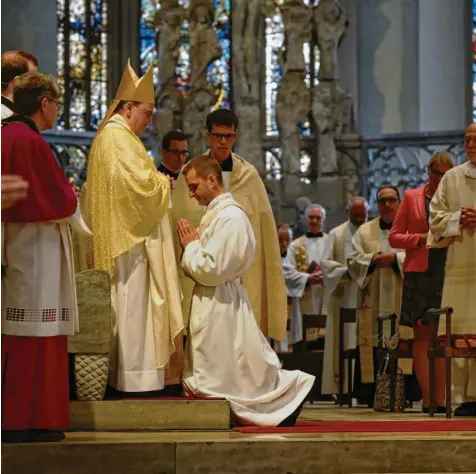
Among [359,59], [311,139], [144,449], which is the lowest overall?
[144,449]

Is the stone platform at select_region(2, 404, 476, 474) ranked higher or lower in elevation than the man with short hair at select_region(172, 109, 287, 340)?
lower

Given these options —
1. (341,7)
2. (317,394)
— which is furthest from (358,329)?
(341,7)

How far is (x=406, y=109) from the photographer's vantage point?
1836 cm

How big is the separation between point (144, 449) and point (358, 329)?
17.4ft

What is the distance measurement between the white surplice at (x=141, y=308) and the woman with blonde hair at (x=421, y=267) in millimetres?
2964

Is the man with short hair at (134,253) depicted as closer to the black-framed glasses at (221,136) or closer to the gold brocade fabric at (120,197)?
the gold brocade fabric at (120,197)

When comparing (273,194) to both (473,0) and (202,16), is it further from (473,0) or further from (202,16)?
(473,0)

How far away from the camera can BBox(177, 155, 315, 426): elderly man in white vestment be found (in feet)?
23.5

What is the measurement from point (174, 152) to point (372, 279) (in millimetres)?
2668

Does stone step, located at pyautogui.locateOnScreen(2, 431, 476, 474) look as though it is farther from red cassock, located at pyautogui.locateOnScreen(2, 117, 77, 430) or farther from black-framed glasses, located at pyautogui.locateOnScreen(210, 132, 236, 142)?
black-framed glasses, located at pyautogui.locateOnScreen(210, 132, 236, 142)

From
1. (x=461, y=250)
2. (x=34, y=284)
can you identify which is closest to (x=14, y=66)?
(x=34, y=284)

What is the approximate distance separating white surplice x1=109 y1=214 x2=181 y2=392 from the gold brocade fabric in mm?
79

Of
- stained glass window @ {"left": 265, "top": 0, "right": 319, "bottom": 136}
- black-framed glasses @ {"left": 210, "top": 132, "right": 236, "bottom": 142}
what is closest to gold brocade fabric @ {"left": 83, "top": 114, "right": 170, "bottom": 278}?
black-framed glasses @ {"left": 210, "top": 132, "right": 236, "bottom": 142}

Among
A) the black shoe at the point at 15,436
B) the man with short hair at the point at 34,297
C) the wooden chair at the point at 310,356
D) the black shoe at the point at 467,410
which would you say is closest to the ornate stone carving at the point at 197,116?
the wooden chair at the point at 310,356
